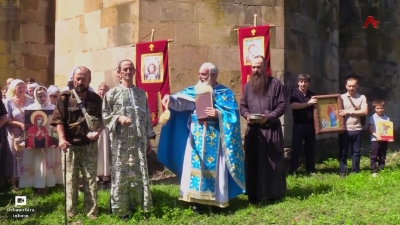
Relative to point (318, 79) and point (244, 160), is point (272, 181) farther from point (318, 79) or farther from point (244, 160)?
point (318, 79)

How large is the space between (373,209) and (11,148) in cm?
497

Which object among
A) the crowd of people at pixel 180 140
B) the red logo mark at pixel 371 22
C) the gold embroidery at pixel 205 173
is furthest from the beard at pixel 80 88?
the red logo mark at pixel 371 22

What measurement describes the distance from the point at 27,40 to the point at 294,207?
320 inches

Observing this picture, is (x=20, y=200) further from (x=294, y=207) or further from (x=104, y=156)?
(x=294, y=207)

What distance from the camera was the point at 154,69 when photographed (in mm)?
7758

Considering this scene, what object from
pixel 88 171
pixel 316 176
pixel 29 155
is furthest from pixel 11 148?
pixel 316 176

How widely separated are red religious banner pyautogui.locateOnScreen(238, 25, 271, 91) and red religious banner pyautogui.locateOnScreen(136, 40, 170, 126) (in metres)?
1.18

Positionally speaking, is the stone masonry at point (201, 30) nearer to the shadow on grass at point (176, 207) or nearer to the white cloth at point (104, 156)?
the white cloth at point (104, 156)

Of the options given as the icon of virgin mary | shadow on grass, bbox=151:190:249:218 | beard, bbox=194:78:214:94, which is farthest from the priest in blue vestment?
the icon of virgin mary

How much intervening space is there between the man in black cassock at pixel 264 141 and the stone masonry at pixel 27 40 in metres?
7.02

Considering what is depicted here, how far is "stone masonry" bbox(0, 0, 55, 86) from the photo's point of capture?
442 inches

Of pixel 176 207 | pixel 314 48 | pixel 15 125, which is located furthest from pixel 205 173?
pixel 314 48

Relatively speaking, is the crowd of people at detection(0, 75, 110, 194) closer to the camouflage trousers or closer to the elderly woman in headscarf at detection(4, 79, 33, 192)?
the elderly woman in headscarf at detection(4, 79, 33, 192)

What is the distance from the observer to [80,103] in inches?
213
